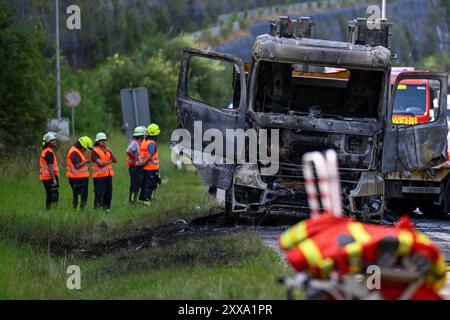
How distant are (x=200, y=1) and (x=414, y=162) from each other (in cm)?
5462

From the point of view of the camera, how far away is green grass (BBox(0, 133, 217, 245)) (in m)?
16.9

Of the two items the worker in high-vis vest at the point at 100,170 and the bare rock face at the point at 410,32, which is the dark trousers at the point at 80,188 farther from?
the bare rock face at the point at 410,32

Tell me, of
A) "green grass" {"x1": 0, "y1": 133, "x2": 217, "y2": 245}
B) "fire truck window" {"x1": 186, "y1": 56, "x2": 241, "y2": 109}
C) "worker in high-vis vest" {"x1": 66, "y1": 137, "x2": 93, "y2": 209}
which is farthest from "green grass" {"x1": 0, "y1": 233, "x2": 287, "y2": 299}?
"fire truck window" {"x1": 186, "y1": 56, "x2": 241, "y2": 109}

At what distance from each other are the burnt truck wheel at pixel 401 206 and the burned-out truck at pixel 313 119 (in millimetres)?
4052

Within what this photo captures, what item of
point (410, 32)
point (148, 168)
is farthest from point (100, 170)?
point (410, 32)

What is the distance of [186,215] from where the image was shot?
20031 mm

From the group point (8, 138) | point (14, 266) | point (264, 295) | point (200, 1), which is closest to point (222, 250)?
point (14, 266)

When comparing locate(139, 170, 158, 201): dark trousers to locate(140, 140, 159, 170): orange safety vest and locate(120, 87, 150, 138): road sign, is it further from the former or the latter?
locate(120, 87, 150, 138): road sign

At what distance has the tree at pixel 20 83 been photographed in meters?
27.1

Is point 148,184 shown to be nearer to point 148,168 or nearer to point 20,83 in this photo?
point 148,168

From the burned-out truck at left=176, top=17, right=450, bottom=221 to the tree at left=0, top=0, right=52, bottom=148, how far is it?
1140cm

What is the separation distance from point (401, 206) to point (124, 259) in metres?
9.15

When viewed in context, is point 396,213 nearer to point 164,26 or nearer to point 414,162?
point 414,162

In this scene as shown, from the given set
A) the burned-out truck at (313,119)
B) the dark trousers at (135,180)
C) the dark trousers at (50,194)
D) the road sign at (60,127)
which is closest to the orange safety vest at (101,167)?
the dark trousers at (50,194)
